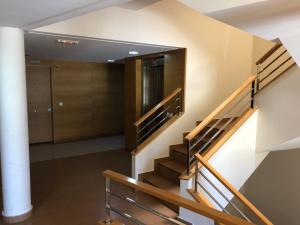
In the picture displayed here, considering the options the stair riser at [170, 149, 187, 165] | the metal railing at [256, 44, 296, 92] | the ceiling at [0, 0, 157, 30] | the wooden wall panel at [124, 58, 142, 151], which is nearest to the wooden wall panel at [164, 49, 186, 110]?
the wooden wall panel at [124, 58, 142, 151]

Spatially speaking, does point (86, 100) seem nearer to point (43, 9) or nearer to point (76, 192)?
point (76, 192)

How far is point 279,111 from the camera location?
3438mm

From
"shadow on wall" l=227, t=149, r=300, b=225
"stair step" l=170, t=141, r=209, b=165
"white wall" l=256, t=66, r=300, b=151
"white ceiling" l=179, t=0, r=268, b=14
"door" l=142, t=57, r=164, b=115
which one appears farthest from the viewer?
"door" l=142, t=57, r=164, b=115

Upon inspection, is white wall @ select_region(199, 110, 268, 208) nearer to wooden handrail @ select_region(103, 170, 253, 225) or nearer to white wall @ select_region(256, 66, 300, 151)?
white wall @ select_region(256, 66, 300, 151)

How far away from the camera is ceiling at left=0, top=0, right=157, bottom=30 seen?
1.97 m

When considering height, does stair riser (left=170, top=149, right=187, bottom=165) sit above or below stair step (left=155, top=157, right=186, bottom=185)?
above

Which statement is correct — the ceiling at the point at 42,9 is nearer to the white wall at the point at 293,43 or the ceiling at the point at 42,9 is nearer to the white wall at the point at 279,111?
the white wall at the point at 293,43

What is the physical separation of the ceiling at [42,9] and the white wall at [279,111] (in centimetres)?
238

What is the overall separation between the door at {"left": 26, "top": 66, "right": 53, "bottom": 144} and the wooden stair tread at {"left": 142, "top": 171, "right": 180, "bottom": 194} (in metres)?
4.07

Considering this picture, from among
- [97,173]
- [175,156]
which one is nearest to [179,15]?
[175,156]

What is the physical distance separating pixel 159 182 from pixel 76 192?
1.36m

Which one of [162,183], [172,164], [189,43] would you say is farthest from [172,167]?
[189,43]

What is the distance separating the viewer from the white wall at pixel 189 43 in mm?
3926

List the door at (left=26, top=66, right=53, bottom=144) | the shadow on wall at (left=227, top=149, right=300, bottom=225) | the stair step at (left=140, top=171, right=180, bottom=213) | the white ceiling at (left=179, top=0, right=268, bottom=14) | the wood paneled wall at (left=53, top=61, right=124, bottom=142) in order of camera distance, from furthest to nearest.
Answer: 1. the wood paneled wall at (left=53, top=61, right=124, bottom=142)
2. the door at (left=26, top=66, right=53, bottom=144)
3. the shadow on wall at (left=227, top=149, right=300, bottom=225)
4. the stair step at (left=140, top=171, right=180, bottom=213)
5. the white ceiling at (left=179, top=0, right=268, bottom=14)
